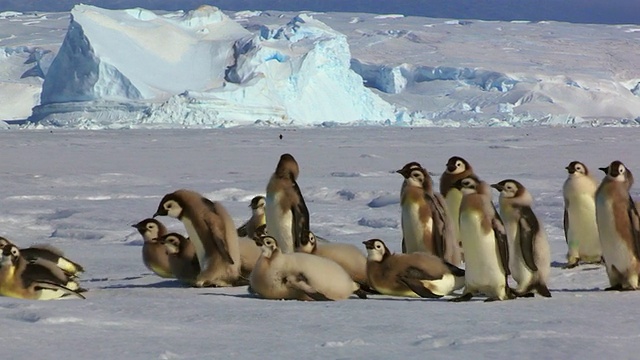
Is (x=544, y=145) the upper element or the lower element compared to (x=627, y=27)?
lower

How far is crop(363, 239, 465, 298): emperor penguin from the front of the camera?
3.73 m

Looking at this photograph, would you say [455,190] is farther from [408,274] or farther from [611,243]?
[408,274]

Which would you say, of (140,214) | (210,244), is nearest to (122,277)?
(210,244)

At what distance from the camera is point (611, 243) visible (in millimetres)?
3934

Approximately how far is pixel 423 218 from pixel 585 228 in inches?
37.6

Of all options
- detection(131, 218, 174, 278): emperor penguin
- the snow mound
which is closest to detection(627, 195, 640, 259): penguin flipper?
detection(131, 218, 174, 278): emperor penguin

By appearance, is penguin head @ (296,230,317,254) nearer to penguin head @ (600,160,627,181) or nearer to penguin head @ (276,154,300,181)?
penguin head @ (276,154,300,181)

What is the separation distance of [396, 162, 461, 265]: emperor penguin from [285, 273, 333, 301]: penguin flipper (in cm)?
103

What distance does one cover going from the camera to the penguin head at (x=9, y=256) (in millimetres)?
3512

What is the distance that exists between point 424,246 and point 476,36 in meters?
65.0

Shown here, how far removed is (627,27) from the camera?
81438 mm

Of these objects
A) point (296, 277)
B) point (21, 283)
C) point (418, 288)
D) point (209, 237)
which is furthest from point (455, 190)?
point (21, 283)

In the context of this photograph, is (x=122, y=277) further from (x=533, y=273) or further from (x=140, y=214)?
(x=140, y=214)

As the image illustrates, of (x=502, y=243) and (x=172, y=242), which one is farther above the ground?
(x=502, y=243)
